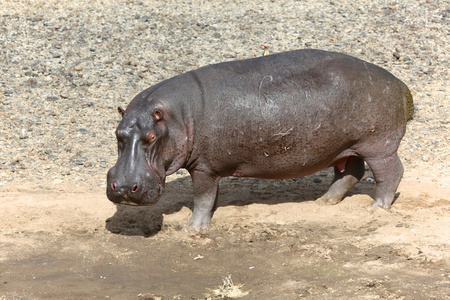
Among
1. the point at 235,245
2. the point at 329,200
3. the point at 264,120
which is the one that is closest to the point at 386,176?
the point at 329,200

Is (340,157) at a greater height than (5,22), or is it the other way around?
(5,22)

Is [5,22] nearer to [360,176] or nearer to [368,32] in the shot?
[368,32]

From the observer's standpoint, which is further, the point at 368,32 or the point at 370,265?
the point at 368,32

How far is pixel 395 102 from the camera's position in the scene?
7.07 meters

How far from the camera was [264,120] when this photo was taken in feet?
22.0

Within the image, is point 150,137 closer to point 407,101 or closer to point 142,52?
point 407,101

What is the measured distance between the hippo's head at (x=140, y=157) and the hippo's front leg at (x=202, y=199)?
55 centimetres

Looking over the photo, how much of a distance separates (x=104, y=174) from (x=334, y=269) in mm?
4041

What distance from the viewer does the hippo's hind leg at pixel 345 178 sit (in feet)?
25.0

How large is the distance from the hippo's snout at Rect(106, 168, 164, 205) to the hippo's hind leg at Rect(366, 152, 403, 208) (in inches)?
99.2

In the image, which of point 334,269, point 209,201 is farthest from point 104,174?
point 334,269

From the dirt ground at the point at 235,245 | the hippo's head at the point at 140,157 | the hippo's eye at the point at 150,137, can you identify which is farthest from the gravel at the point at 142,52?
the hippo's eye at the point at 150,137

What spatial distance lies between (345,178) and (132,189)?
277cm

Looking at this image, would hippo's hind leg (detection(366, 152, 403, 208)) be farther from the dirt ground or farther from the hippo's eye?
the hippo's eye
